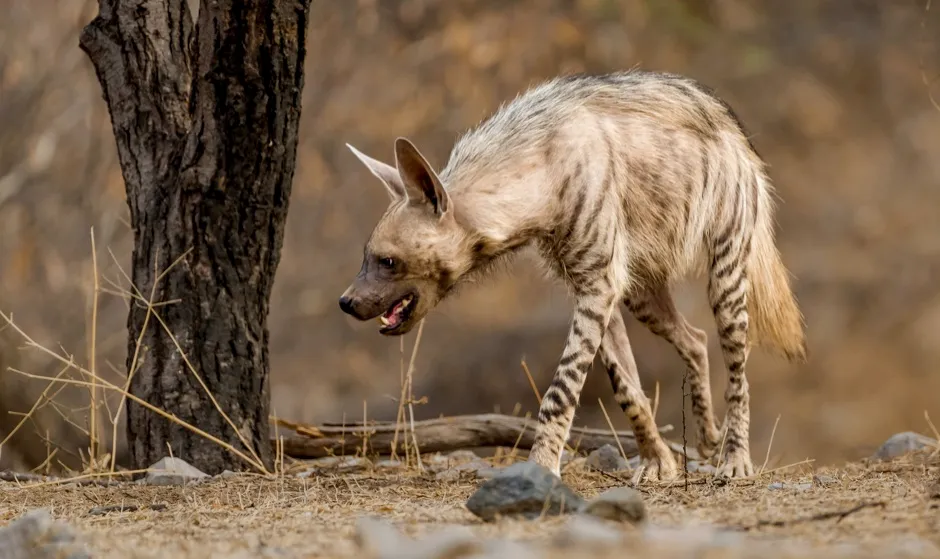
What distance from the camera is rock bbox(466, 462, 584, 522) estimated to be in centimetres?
272

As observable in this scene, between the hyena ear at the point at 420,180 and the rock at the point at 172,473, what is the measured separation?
1.29 m

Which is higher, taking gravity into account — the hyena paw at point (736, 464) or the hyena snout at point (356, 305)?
the hyena snout at point (356, 305)

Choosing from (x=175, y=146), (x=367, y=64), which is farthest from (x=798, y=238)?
(x=175, y=146)

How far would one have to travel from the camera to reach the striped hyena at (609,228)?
3994 mm

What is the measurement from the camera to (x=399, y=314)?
4.05m

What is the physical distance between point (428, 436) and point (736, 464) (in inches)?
51.1

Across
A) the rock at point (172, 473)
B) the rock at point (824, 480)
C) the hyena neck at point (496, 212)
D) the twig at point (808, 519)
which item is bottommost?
the rock at point (172, 473)

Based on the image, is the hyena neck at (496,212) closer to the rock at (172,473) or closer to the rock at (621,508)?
the rock at (172,473)

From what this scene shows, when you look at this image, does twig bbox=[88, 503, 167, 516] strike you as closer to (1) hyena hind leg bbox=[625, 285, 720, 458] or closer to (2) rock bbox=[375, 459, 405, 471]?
(2) rock bbox=[375, 459, 405, 471]


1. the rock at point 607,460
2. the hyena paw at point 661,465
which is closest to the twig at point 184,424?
the rock at point 607,460

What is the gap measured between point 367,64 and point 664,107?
14.7 feet

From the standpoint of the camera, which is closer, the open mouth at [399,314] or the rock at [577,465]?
the open mouth at [399,314]

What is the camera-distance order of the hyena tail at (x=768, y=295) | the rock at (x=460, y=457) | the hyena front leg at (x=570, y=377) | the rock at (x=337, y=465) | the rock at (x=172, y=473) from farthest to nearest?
the rock at (x=460, y=457) → the hyena tail at (x=768, y=295) → the rock at (x=337, y=465) → the rock at (x=172, y=473) → the hyena front leg at (x=570, y=377)

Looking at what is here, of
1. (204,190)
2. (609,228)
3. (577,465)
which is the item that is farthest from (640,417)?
(204,190)
